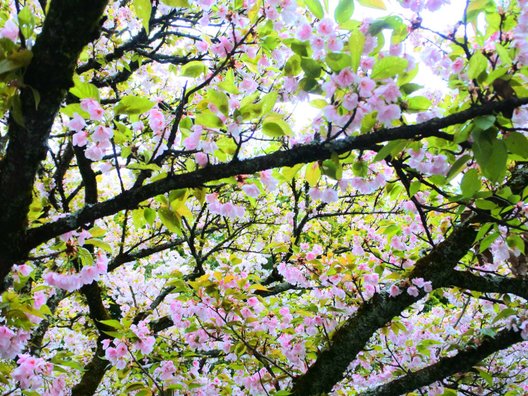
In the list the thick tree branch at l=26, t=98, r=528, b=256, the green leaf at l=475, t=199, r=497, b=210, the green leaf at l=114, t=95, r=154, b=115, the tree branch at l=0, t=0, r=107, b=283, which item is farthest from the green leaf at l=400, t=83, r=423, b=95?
the tree branch at l=0, t=0, r=107, b=283

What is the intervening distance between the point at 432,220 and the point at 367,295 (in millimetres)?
968

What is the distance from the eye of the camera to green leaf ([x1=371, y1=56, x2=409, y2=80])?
4.81 feet

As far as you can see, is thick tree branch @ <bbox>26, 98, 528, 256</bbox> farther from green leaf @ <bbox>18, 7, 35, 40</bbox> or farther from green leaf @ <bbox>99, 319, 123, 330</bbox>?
green leaf @ <bbox>99, 319, 123, 330</bbox>

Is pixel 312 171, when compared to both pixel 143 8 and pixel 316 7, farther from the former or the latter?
pixel 143 8

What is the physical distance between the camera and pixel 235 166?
1812 mm

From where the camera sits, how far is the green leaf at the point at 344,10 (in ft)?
5.03

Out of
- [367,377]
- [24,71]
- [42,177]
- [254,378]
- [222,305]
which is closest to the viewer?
[24,71]

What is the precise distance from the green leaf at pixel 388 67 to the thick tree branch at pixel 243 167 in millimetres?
218

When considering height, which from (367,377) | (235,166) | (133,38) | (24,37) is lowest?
(24,37)

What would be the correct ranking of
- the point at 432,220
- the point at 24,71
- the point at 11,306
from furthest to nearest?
the point at 432,220
the point at 11,306
the point at 24,71

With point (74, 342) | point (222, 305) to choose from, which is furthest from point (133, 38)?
point (74, 342)

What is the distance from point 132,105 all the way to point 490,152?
134 centimetres

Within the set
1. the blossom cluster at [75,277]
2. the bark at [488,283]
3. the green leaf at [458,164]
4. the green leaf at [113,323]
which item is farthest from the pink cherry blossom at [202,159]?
the bark at [488,283]

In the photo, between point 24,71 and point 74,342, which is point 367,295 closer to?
point 24,71
